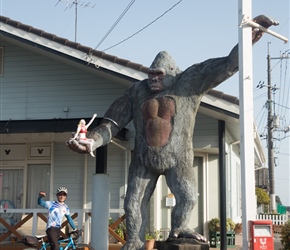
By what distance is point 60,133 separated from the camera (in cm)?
1109

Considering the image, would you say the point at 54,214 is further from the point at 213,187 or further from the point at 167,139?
the point at 213,187

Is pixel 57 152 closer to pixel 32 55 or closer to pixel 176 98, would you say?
pixel 32 55

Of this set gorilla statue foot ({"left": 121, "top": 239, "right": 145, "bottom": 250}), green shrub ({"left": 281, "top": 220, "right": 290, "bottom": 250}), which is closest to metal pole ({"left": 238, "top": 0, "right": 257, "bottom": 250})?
gorilla statue foot ({"left": 121, "top": 239, "right": 145, "bottom": 250})

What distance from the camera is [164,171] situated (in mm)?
5480

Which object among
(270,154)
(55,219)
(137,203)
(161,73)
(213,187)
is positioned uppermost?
(270,154)

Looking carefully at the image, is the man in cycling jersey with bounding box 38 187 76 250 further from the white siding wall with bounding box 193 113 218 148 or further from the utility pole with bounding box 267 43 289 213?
the utility pole with bounding box 267 43 289 213

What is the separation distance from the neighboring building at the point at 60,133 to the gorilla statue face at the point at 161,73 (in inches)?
190

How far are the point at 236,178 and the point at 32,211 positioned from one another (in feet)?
21.9

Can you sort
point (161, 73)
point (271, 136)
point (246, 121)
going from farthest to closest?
1. point (271, 136)
2. point (161, 73)
3. point (246, 121)

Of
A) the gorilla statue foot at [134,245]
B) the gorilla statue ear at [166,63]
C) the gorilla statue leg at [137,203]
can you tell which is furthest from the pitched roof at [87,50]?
→ the gorilla statue foot at [134,245]

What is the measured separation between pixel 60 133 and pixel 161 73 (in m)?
5.87

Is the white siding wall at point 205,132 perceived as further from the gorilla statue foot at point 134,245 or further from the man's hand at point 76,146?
the man's hand at point 76,146

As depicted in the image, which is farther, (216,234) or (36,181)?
(36,181)

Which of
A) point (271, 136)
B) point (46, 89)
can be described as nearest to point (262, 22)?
point (46, 89)
